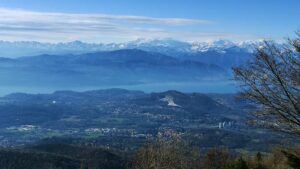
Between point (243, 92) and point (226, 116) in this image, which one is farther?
point (226, 116)

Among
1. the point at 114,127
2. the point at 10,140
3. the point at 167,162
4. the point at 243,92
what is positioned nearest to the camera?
the point at 243,92

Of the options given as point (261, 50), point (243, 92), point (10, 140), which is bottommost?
point (10, 140)

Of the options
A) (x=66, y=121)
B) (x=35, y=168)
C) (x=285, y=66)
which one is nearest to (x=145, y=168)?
(x=285, y=66)

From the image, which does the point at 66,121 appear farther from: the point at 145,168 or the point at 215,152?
the point at 145,168

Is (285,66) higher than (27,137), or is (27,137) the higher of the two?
(285,66)

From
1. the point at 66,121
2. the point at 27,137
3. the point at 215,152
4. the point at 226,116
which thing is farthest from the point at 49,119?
the point at 215,152

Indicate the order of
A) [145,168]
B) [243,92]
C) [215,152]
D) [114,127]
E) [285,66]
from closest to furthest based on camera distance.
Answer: [285,66]
[243,92]
[145,168]
[215,152]
[114,127]

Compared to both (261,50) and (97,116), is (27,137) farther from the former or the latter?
(261,50)
